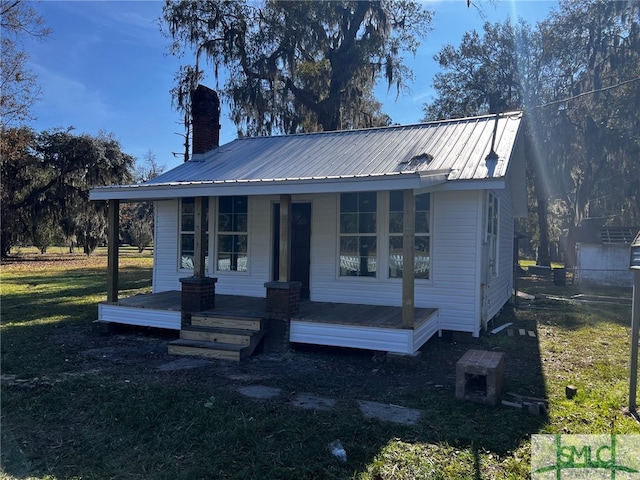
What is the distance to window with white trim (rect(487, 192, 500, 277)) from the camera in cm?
865

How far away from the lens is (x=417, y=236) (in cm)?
789

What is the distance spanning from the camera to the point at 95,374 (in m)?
5.64

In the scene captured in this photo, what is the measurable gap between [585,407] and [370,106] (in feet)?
60.7

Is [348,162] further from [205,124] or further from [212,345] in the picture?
[205,124]

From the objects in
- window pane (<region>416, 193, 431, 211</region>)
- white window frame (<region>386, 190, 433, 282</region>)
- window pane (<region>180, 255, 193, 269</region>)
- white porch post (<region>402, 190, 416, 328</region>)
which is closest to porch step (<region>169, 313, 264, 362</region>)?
white porch post (<region>402, 190, 416, 328</region>)

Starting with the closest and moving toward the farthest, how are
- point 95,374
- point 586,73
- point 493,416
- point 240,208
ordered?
point 493,416 → point 95,374 → point 240,208 → point 586,73

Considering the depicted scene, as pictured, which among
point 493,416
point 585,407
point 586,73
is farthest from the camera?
point 586,73

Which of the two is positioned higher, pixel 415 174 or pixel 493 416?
pixel 415 174

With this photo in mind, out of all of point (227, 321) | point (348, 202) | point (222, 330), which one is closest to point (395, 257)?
point (348, 202)

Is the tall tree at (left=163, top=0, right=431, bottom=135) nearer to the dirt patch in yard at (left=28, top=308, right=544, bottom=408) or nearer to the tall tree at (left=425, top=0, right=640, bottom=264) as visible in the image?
the tall tree at (left=425, top=0, right=640, bottom=264)

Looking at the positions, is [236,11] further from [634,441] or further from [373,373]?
[634,441]

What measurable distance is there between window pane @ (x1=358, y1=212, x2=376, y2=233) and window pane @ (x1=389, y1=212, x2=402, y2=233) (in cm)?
31

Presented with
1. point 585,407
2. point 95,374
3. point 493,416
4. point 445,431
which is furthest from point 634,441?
point 95,374

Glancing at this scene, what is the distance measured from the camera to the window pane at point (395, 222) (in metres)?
8.04
